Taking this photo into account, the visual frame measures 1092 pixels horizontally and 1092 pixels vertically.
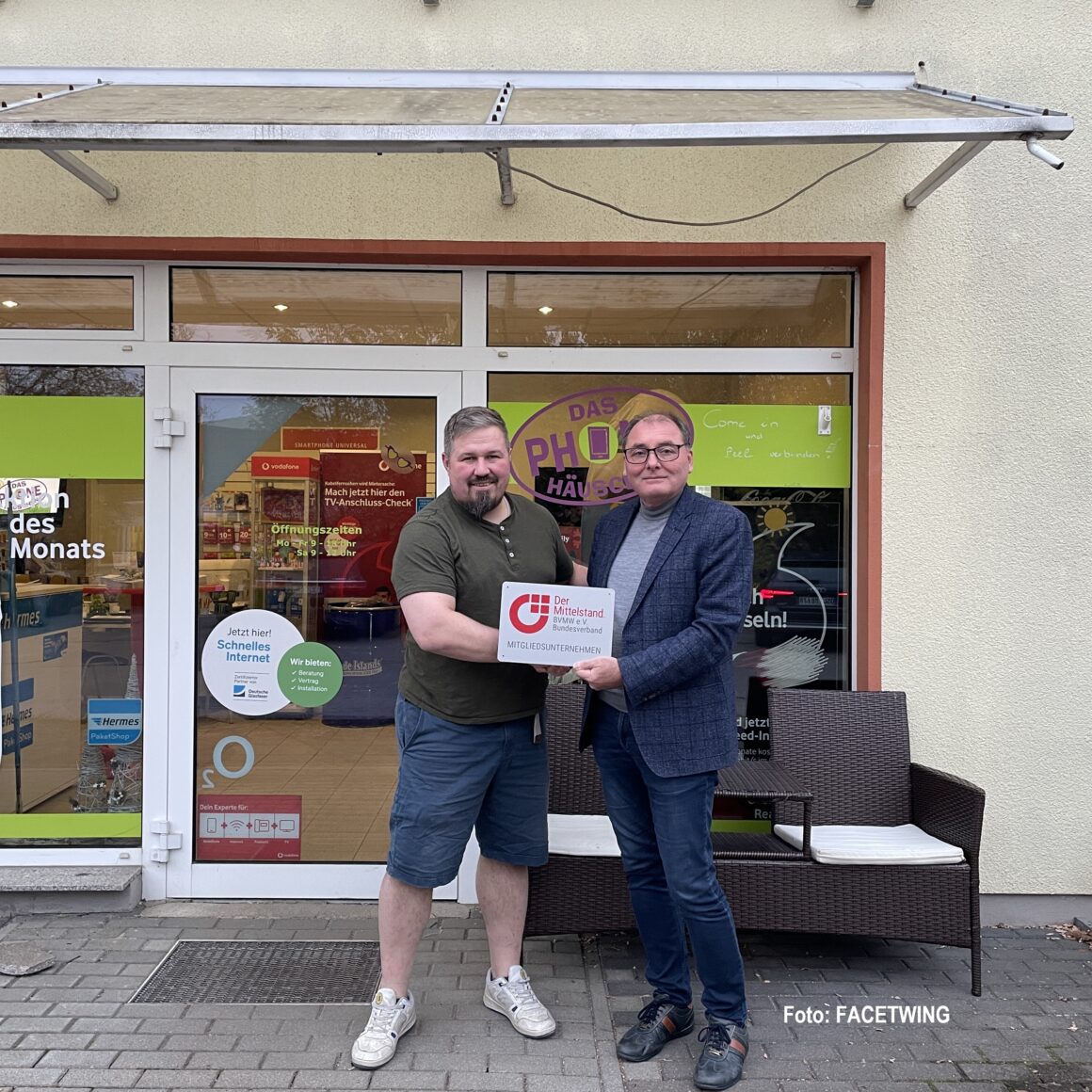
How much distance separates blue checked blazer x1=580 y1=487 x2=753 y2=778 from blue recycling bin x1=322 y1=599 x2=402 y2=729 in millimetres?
1745

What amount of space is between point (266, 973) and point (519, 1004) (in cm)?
105

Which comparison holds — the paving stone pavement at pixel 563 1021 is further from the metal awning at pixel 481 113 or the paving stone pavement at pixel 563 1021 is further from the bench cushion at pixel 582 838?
the metal awning at pixel 481 113

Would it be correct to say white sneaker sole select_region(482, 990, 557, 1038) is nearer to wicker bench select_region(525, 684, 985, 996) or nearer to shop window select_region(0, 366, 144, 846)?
wicker bench select_region(525, 684, 985, 996)

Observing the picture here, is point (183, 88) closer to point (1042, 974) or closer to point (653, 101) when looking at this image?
point (653, 101)

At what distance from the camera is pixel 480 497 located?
2.89 metres

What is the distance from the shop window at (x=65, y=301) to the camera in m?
4.19

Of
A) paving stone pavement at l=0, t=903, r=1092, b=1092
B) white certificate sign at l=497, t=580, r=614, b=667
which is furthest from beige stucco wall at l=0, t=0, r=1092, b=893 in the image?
white certificate sign at l=497, t=580, r=614, b=667

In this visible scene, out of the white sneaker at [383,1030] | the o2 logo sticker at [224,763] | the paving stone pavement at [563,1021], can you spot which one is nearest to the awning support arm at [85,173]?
the o2 logo sticker at [224,763]

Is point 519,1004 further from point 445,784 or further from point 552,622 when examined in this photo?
point 552,622

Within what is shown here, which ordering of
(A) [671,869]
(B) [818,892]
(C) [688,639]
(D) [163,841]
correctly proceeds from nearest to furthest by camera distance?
1. (C) [688,639]
2. (A) [671,869]
3. (B) [818,892]
4. (D) [163,841]

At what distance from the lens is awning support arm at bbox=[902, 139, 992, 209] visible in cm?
353

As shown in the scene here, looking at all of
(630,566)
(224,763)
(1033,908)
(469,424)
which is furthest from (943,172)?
(224,763)

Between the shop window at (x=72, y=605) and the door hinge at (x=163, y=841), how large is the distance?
12 cm

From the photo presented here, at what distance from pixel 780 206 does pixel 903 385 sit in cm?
95
